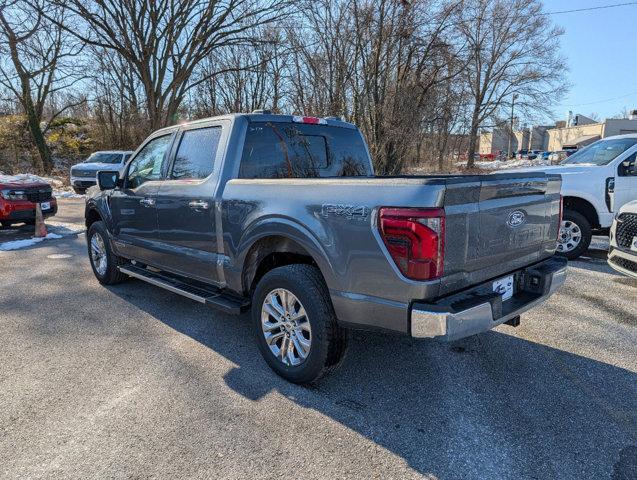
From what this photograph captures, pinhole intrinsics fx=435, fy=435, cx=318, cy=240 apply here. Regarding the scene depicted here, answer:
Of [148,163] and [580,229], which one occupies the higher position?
[148,163]

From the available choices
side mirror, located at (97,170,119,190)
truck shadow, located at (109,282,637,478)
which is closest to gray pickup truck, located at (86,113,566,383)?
truck shadow, located at (109,282,637,478)

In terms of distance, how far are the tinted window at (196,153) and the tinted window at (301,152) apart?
38cm

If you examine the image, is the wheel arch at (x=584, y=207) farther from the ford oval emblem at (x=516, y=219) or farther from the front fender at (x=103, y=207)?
the front fender at (x=103, y=207)

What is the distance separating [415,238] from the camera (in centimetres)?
244

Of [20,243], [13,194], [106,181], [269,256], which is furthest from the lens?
[13,194]

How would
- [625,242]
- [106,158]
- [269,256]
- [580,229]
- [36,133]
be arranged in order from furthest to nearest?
1. [36,133]
2. [106,158]
3. [580,229]
4. [625,242]
5. [269,256]

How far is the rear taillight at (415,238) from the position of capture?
242 cm

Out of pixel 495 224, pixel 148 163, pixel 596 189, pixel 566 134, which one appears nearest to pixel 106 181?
→ pixel 148 163

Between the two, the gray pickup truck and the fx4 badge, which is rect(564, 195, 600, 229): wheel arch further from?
the fx4 badge

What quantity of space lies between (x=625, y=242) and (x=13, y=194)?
11136mm

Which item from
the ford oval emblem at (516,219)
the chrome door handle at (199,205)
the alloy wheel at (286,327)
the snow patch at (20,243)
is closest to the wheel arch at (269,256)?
the alloy wheel at (286,327)

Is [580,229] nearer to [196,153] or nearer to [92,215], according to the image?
[196,153]

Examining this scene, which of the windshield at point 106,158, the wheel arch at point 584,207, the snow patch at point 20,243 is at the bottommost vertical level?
the snow patch at point 20,243

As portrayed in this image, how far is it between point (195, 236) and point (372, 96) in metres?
15.2
